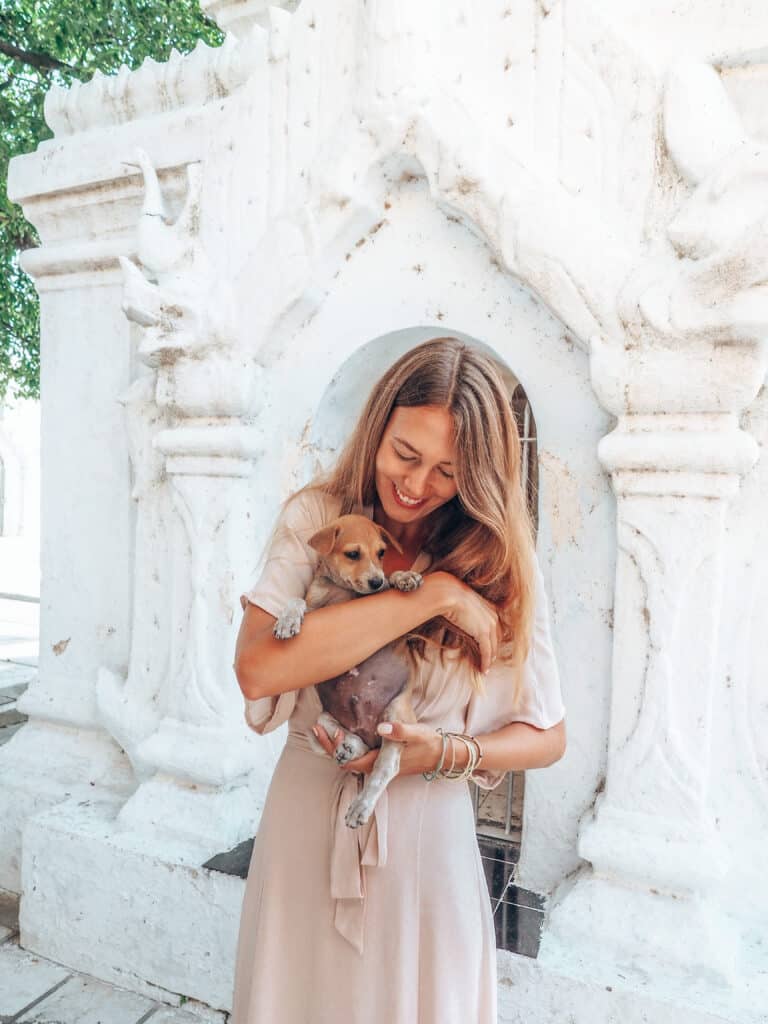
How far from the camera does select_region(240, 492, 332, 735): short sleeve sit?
1757 millimetres

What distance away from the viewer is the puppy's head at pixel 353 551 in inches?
66.5

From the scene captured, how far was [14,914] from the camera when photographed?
3.78 m

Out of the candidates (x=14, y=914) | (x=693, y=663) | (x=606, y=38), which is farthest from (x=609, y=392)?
(x=14, y=914)

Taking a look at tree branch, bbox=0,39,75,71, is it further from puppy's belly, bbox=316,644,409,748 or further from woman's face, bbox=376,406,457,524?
puppy's belly, bbox=316,644,409,748

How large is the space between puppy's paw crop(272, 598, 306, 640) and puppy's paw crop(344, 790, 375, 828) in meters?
0.36

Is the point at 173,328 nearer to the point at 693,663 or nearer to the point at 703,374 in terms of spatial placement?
the point at 703,374

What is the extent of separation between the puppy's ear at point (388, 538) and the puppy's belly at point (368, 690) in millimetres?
252

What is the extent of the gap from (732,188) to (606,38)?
696mm

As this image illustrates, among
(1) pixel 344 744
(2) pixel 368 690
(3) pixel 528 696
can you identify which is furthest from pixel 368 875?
(3) pixel 528 696

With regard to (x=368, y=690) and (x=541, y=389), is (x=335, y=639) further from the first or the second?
(x=541, y=389)

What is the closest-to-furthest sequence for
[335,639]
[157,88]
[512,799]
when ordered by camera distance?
[335,639] → [157,88] → [512,799]

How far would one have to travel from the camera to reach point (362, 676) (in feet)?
5.54

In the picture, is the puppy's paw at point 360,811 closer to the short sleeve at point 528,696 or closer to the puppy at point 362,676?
the puppy at point 362,676

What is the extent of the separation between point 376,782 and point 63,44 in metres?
7.29
